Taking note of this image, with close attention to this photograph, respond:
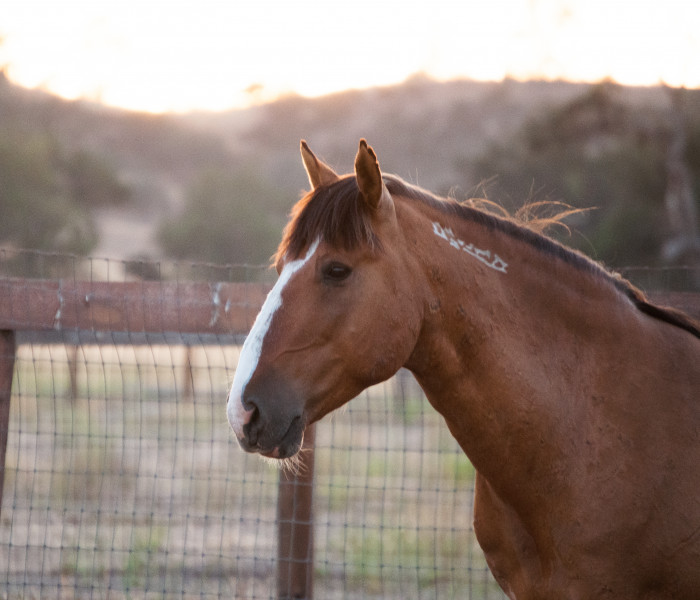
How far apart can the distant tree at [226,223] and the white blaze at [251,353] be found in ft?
88.6

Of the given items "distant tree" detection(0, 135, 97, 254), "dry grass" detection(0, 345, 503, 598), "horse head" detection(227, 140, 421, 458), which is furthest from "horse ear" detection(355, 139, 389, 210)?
"distant tree" detection(0, 135, 97, 254)

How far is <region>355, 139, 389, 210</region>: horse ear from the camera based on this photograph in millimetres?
2270

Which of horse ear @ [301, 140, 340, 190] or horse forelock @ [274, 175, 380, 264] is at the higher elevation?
horse ear @ [301, 140, 340, 190]

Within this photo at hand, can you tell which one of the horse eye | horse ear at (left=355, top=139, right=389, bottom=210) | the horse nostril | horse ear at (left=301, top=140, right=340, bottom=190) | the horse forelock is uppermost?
horse ear at (left=301, top=140, right=340, bottom=190)

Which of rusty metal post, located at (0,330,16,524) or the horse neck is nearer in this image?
the horse neck

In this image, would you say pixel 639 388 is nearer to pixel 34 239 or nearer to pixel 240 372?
pixel 240 372

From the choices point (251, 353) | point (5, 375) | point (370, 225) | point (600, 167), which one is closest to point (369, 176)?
point (370, 225)

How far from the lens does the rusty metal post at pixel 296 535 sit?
151 inches

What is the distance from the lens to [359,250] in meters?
2.35

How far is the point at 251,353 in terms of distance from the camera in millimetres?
2264

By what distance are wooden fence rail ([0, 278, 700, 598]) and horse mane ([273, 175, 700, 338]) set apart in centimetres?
122

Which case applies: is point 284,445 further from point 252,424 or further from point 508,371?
point 508,371

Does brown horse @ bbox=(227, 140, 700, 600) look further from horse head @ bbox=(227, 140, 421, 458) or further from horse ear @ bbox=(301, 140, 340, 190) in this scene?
horse ear @ bbox=(301, 140, 340, 190)

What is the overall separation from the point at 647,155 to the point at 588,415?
28.4 m
